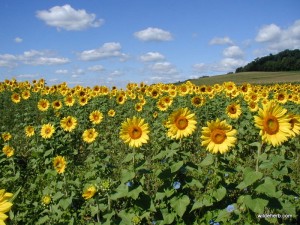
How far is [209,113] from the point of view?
12383 millimetres

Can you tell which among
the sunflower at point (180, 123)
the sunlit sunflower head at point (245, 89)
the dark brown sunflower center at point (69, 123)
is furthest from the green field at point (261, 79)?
the sunflower at point (180, 123)

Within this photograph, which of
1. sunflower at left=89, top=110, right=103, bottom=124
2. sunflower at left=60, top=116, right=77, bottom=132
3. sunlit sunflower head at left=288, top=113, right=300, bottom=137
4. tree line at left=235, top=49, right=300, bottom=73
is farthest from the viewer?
tree line at left=235, top=49, right=300, bottom=73

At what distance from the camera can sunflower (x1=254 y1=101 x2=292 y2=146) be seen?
3.73 metres

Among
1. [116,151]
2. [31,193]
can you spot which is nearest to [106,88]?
[116,151]

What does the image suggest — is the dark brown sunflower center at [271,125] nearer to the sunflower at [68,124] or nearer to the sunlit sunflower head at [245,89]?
the sunflower at [68,124]

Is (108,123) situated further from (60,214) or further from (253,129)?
(60,214)

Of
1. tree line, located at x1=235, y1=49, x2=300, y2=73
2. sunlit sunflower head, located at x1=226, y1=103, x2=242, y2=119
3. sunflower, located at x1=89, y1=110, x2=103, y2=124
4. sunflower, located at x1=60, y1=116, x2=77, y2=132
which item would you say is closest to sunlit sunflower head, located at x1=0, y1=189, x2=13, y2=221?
sunflower, located at x1=60, y1=116, x2=77, y2=132

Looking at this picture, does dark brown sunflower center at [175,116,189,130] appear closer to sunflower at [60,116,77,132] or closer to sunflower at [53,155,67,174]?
sunflower at [53,155,67,174]

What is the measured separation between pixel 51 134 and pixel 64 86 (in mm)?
9533

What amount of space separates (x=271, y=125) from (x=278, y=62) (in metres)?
74.5

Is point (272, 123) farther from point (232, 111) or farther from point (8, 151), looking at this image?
point (8, 151)

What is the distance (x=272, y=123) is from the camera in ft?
12.3

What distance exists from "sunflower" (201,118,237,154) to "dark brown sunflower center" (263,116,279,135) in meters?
0.38

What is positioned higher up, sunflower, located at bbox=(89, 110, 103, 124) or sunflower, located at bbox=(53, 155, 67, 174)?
sunflower, located at bbox=(89, 110, 103, 124)
